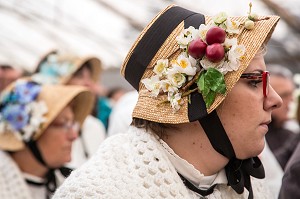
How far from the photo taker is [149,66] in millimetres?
2223

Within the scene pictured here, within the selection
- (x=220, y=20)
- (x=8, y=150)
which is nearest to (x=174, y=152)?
(x=220, y=20)

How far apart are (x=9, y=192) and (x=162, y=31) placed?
142 centimetres

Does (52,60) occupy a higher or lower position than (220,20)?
lower

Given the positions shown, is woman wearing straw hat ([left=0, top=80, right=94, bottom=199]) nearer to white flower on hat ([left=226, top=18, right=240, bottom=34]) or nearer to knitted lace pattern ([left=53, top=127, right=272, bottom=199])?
knitted lace pattern ([left=53, top=127, right=272, bottom=199])

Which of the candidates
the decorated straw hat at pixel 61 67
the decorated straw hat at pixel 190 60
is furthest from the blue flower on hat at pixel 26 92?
the decorated straw hat at pixel 190 60

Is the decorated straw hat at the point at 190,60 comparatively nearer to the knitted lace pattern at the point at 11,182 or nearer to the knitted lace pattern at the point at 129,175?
the knitted lace pattern at the point at 129,175

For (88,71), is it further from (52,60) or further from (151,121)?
(151,121)

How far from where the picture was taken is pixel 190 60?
213 cm

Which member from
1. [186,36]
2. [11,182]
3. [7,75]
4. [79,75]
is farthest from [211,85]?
[7,75]

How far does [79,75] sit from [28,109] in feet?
3.96

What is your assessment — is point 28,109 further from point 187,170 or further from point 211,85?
point 211,85

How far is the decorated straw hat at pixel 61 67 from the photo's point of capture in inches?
187

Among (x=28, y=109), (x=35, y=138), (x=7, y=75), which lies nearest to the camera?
(x=35, y=138)

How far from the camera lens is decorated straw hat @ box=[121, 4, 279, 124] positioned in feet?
6.87
